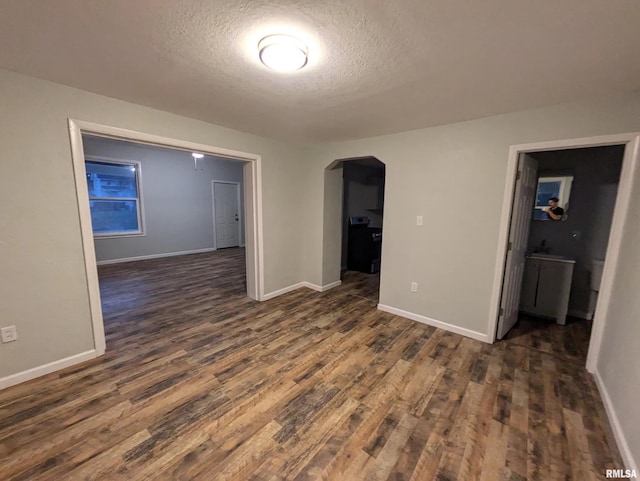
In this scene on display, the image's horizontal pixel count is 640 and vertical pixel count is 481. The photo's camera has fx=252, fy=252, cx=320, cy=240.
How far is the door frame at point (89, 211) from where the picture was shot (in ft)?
6.98

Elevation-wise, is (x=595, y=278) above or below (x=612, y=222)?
below

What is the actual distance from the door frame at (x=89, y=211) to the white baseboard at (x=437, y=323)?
186 centimetres

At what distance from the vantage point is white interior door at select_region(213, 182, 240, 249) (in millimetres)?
7430

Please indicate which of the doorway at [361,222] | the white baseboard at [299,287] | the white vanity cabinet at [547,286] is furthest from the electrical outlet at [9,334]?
the white vanity cabinet at [547,286]

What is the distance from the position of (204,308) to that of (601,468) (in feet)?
12.4

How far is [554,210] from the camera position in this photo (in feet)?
11.1

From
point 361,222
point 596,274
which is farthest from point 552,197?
point 361,222

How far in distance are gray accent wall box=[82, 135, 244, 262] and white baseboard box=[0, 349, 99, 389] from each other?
167 inches

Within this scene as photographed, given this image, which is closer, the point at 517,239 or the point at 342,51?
the point at 342,51

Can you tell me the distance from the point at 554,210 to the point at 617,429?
2.73 meters

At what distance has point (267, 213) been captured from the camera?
3699 millimetres

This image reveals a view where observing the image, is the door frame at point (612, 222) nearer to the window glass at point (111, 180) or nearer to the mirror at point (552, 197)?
the mirror at point (552, 197)

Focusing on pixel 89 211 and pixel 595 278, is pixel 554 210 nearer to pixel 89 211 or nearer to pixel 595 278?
pixel 595 278

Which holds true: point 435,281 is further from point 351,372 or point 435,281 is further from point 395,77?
point 395,77
